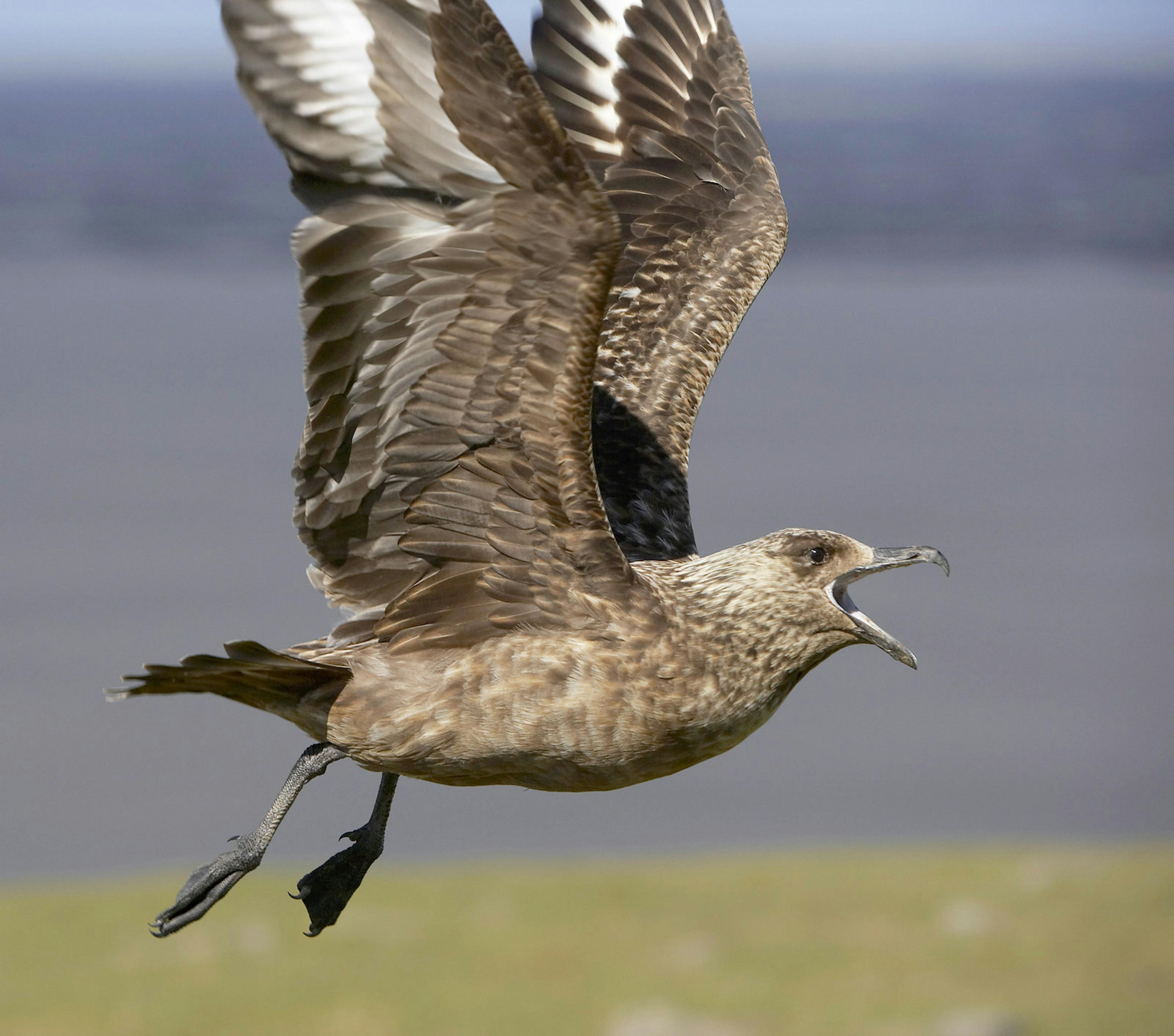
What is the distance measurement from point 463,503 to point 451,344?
0.67 metres

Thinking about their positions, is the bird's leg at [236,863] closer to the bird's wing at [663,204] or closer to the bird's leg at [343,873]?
the bird's leg at [343,873]

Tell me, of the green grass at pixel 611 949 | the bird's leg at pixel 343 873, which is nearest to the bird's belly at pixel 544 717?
the bird's leg at pixel 343 873

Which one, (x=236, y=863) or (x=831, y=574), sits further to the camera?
(x=236, y=863)

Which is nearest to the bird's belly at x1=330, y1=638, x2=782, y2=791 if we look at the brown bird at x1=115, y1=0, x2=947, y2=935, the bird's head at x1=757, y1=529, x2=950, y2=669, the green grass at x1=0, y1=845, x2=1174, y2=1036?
the brown bird at x1=115, y1=0, x2=947, y2=935

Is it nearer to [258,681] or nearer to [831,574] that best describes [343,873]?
[258,681]

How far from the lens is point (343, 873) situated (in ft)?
25.6

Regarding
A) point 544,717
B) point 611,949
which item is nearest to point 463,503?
point 544,717

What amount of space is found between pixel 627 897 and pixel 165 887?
7.13 meters

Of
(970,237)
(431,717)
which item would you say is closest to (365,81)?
(431,717)

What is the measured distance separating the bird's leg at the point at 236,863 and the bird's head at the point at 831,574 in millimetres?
→ 1956

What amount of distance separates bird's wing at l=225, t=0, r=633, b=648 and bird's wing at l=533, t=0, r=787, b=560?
1.50 meters

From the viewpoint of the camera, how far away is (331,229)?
20.2ft

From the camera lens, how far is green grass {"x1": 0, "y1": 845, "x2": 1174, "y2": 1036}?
23.5 m

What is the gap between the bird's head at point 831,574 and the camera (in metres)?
6.85
